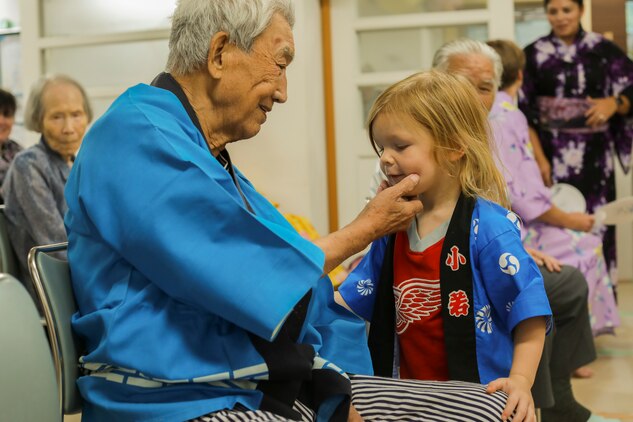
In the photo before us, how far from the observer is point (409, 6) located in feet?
14.9

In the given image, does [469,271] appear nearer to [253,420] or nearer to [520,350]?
[520,350]

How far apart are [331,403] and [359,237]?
0.29 metres

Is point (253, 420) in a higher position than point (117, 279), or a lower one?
lower

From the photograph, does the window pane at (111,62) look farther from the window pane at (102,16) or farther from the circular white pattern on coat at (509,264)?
the circular white pattern on coat at (509,264)

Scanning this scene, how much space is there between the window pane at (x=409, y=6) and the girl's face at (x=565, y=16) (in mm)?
447

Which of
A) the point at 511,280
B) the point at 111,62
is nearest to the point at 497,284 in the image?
the point at 511,280

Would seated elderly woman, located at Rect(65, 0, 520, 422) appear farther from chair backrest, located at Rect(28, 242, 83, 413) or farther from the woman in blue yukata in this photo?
the woman in blue yukata

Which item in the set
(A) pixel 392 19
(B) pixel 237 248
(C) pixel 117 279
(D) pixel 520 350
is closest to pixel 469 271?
(D) pixel 520 350

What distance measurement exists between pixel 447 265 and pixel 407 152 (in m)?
0.23

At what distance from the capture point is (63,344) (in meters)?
1.29

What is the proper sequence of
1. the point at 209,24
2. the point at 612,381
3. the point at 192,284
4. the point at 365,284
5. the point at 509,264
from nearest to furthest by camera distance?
1. the point at 192,284
2. the point at 209,24
3. the point at 509,264
4. the point at 365,284
5. the point at 612,381

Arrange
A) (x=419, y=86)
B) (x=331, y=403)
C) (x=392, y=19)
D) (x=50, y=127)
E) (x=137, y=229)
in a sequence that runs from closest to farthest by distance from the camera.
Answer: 1. (x=137, y=229)
2. (x=331, y=403)
3. (x=419, y=86)
4. (x=50, y=127)
5. (x=392, y=19)

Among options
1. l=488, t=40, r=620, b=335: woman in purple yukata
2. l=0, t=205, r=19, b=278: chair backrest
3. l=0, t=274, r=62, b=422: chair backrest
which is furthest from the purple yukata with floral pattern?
l=0, t=205, r=19, b=278: chair backrest

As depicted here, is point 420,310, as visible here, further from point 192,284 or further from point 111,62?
point 111,62
